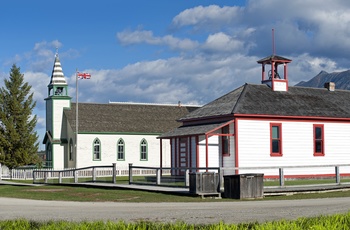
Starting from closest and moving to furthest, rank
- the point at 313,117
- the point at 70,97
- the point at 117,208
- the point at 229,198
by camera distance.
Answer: the point at 117,208 < the point at 229,198 < the point at 313,117 < the point at 70,97

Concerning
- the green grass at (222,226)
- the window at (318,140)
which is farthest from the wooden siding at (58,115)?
Result: the green grass at (222,226)

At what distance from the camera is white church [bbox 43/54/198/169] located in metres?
61.5

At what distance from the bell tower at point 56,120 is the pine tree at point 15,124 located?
3.56 meters

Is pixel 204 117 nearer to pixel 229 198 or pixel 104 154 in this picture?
pixel 229 198

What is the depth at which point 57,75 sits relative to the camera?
6925 cm

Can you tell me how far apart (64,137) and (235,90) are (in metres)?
27.8

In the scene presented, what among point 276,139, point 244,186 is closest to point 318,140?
point 276,139

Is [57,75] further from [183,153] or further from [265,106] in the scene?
[265,106]

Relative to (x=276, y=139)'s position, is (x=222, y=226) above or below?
below

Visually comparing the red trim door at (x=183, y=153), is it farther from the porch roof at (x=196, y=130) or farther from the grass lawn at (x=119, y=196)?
the grass lawn at (x=119, y=196)

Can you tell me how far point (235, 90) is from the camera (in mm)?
41969

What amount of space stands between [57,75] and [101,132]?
1120cm

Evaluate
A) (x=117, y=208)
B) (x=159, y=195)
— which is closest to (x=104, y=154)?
(x=159, y=195)

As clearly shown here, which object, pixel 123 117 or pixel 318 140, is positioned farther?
pixel 123 117
